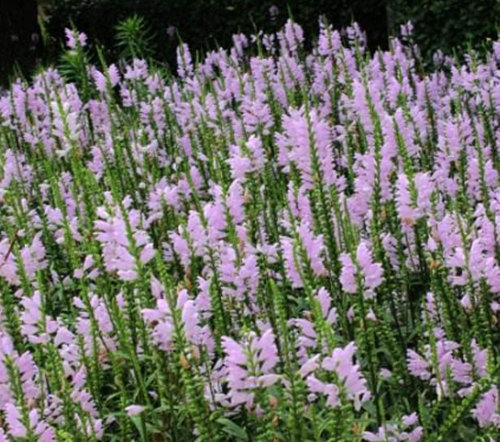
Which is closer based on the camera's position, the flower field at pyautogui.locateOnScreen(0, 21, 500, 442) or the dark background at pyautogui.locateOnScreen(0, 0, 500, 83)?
the flower field at pyautogui.locateOnScreen(0, 21, 500, 442)

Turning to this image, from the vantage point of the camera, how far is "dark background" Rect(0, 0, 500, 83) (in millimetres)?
10719

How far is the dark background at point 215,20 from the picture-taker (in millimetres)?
10719

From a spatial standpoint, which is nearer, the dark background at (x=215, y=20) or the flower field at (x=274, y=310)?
the flower field at (x=274, y=310)

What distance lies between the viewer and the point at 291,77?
675 cm

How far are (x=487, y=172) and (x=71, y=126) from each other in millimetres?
1730

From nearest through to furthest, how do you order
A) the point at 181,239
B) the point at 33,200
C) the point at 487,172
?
1. the point at 181,239
2. the point at 487,172
3. the point at 33,200

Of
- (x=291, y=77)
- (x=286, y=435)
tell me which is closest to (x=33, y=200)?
(x=291, y=77)

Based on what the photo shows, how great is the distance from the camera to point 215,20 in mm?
14914

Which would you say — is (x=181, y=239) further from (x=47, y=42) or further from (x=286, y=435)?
(x=47, y=42)

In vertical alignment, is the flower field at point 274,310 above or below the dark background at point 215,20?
below

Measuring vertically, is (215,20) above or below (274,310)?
above

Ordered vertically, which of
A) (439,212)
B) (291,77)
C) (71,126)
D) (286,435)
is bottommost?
(286,435)

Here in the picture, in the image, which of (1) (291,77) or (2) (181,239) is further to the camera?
(1) (291,77)

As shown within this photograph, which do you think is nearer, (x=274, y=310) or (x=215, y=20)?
(x=274, y=310)
